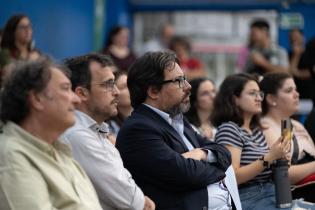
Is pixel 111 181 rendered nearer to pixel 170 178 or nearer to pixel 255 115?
pixel 170 178

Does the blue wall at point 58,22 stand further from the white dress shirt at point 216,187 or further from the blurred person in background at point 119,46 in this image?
the white dress shirt at point 216,187

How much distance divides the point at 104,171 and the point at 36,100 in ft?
2.27

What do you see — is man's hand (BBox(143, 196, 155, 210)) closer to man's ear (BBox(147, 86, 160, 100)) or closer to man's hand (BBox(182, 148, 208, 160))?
man's hand (BBox(182, 148, 208, 160))

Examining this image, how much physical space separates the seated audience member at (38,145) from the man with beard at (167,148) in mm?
767

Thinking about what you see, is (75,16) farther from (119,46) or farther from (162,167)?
(162,167)

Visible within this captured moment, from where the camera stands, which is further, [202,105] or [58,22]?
[58,22]

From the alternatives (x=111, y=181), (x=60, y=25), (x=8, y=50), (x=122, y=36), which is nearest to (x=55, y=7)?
(x=60, y=25)

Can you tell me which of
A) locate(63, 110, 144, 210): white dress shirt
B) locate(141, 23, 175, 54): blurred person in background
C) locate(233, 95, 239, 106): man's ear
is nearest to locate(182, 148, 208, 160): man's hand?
locate(63, 110, 144, 210): white dress shirt

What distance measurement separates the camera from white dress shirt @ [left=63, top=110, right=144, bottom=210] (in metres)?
4.23

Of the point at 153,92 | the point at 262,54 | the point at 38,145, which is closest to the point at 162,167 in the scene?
the point at 153,92

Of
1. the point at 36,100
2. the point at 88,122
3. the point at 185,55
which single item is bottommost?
the point at 185,55

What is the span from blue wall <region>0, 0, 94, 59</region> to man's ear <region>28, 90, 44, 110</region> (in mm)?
6808

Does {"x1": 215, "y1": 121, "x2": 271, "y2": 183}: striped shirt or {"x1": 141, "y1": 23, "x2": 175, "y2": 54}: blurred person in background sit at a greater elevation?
{"x1": 215, "y1": 121, "x2": 271, "y2": 183}: striped shirt

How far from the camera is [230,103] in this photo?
233 inches
